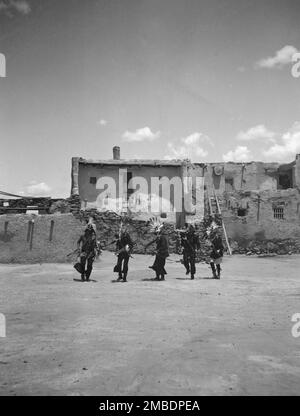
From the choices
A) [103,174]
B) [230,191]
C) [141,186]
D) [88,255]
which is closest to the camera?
[88,255]

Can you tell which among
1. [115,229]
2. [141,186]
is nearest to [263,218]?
[141,186]

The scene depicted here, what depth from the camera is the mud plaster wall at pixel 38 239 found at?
14.2 meters

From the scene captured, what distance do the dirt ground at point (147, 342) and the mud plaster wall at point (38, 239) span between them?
5346 mm

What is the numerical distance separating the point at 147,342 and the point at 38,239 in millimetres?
10422

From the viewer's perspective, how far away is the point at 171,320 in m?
5.90

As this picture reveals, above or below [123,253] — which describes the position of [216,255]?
below

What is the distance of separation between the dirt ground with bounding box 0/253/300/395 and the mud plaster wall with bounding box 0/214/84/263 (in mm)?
5346

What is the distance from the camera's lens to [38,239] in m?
14.2

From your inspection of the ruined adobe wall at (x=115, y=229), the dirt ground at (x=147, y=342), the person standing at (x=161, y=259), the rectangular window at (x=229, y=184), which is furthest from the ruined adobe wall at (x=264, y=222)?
the dirt ground at (x=147, y=342)

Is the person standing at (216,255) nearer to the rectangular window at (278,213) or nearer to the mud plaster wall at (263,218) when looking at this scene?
the mud plaster wall at (263,218)

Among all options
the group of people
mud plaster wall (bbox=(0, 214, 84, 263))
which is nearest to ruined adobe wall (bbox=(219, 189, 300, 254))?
the group of people

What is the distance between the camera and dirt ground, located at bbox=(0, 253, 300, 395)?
338cm

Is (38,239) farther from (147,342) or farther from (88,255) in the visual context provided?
(147,342)

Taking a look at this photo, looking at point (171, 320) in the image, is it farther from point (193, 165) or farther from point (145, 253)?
point (193, 165)
